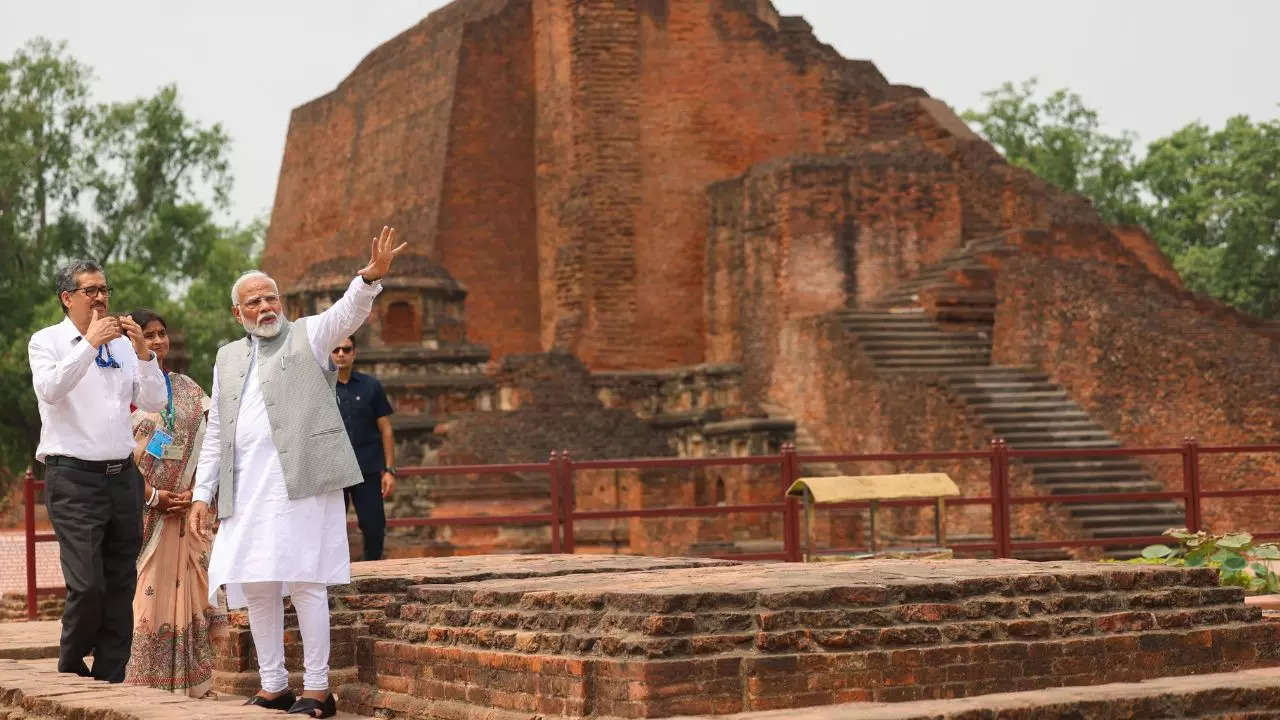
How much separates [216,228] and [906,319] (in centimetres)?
2020

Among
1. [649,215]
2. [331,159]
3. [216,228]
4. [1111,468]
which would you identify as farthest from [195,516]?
[216,228]

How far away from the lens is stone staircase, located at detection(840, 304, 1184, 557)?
1833 cm

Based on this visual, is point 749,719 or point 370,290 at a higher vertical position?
point 370,290

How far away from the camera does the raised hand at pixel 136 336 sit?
721 centimetres

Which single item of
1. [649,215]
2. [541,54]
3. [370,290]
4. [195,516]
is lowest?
[195,516]

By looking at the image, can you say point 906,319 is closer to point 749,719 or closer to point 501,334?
point 501,334

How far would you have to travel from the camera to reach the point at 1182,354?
772 inches

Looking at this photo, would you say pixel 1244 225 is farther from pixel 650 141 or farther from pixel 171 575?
pixel 171 575

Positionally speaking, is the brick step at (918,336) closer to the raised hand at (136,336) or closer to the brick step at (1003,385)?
the brick step at (1003,385)

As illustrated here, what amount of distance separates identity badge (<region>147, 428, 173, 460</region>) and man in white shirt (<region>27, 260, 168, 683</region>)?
346 millimetres

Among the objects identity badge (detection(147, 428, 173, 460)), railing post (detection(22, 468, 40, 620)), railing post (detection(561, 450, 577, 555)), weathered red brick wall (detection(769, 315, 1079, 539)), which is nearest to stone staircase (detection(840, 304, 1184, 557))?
weathered red brick wall (detection(769, 315, 1079, 539))

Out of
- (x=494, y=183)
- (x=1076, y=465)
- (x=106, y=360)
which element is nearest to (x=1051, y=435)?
(x=1076, y=465)

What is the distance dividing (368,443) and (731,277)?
1634cm

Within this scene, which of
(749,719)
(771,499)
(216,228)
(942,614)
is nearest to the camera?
(749,719)
